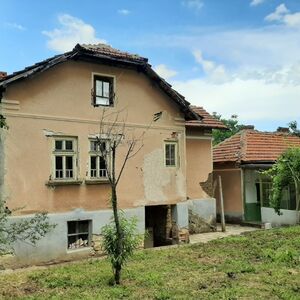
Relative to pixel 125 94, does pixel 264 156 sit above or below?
below

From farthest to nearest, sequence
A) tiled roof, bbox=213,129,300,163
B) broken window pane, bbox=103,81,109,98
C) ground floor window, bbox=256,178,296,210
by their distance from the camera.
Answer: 1. tiled roof, bbox=213,129,300,163
2. ground floor window, bbox=256,178,296,210
3. broken window pane, bbox=103,81,109,98

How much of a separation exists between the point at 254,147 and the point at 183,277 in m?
13.5

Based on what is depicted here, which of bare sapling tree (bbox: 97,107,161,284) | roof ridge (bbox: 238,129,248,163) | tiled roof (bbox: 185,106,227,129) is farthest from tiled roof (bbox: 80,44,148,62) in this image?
roof ridge (bbox: 238,129,248,163)

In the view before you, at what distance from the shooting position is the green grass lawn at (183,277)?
8.64 metres

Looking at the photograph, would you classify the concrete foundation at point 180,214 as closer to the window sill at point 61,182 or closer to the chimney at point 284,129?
the window sill at point 61,182

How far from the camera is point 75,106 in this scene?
1420cm

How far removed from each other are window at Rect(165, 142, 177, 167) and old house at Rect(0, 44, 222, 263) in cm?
4

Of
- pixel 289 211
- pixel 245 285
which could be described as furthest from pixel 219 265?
pixel 289 211

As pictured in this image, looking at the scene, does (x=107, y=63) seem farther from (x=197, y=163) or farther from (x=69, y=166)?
(x=197, y=163)

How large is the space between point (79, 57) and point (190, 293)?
890 centimetres

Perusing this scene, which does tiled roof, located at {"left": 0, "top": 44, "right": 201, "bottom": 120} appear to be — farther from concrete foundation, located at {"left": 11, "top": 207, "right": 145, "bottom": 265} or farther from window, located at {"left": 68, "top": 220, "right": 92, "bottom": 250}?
window, located at {"left": 68, "top": 220, "right": 92, "bottom": 250}

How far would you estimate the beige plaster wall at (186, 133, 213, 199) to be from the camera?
19156mm

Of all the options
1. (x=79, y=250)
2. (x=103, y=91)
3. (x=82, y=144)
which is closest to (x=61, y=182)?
(x=82, y=144)

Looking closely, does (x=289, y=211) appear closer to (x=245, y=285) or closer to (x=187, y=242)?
(x=187, y=242)
